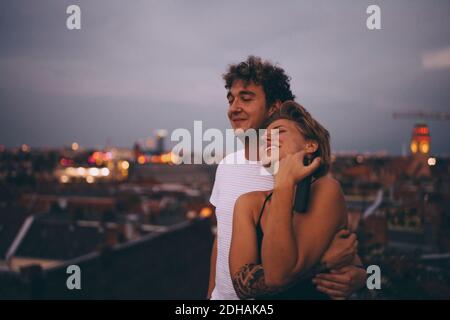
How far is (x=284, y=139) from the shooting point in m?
2.45

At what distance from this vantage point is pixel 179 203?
20250 millimetres

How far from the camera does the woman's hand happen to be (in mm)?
2207

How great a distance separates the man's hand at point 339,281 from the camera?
2.36 meters

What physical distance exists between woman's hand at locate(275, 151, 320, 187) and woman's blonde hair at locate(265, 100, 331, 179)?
0.17m

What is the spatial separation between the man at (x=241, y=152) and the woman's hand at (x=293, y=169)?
10.5 inches

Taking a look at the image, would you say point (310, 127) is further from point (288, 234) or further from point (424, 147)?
point (424, 147)

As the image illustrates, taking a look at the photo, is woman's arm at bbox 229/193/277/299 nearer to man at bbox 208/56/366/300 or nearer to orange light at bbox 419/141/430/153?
man at bbox 208/56/366/300

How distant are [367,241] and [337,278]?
2051 millimetres

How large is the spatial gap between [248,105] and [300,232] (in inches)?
33.4

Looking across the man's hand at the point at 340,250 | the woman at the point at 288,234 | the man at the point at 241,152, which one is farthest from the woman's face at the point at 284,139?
the man's hand at the point at 340,250

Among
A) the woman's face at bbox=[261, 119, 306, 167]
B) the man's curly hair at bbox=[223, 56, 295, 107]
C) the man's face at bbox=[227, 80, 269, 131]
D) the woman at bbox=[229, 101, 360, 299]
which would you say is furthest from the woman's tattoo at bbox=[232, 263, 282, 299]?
the man's curly hair at bbox=[223, 56, 295, 107]
